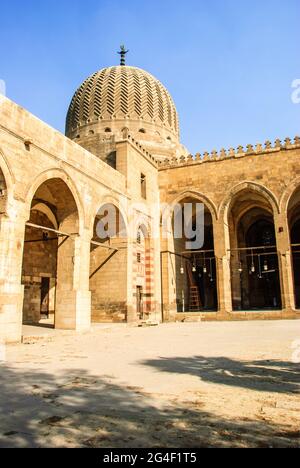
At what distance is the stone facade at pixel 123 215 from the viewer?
1053 centimetres

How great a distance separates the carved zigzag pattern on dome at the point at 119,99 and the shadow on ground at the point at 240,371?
20037mm

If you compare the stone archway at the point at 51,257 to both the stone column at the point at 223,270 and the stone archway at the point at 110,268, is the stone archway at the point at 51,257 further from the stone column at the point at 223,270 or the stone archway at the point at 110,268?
the stone column at the point at 223,270

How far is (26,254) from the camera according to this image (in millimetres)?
15586

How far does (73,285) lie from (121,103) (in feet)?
50.1

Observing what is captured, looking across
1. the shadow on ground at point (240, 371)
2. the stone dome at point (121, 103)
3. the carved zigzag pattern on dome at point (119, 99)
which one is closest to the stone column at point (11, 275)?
the shadow on ground at point (240, 371)

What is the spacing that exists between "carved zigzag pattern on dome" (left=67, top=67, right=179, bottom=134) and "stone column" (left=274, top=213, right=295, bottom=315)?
11.5m

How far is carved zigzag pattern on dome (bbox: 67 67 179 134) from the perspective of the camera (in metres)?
23.7

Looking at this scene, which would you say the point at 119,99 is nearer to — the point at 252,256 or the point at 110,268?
the point at 110,268

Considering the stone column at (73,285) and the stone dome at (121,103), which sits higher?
the stone dome at (121,103)

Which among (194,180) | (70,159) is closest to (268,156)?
(194,180)

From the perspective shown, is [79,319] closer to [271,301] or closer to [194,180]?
[194,180]

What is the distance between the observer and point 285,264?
17.3 metres

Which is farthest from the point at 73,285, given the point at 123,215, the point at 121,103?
the point at 121,103

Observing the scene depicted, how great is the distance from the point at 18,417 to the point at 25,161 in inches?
345
